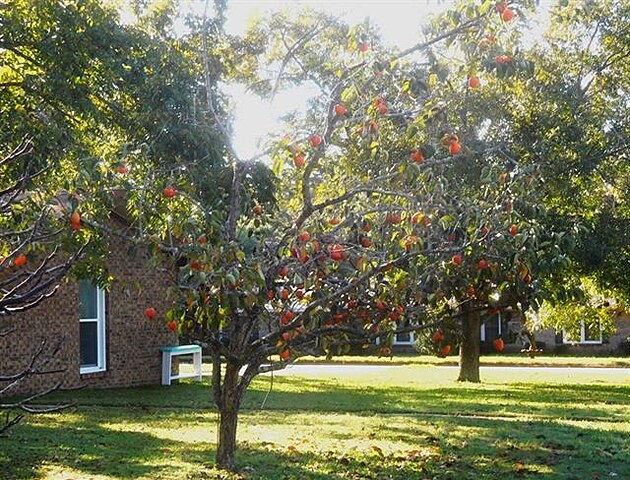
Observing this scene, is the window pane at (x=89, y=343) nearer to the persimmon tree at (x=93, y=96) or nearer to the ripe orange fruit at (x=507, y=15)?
the persimmon tree at (x=93, y=96)

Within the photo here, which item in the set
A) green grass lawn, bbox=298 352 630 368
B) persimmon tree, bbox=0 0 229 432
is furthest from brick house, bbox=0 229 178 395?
green grass lawn, bbox=298 352 630 368

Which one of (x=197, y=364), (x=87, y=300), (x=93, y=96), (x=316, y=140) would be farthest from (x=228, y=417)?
(x=197, y=364)

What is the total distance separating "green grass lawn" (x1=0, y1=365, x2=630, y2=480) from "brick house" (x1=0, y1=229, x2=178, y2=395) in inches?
29.0

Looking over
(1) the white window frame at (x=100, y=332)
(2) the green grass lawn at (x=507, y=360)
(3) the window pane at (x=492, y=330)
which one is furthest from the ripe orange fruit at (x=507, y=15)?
(3) the window pane at (x=492, y=330)

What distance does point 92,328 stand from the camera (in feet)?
59.8

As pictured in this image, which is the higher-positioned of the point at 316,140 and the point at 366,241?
the point at 316,140

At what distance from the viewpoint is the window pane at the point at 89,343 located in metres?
18.0

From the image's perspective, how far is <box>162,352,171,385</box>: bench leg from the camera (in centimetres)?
1930

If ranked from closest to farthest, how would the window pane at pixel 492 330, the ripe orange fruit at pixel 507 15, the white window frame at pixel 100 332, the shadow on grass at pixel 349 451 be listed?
the ripe orange fruit at pixel 507 15 → the shadow on grass at pixel 349 451 → the white window frame at pixel 100 332 → the window pane at pixel 492 330

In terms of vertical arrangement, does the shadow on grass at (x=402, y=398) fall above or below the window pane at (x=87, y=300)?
below

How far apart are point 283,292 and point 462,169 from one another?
8.61m

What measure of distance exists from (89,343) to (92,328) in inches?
12.0

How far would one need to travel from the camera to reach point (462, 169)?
15.6 m

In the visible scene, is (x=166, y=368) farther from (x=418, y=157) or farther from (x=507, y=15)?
(x=507, y=15)
